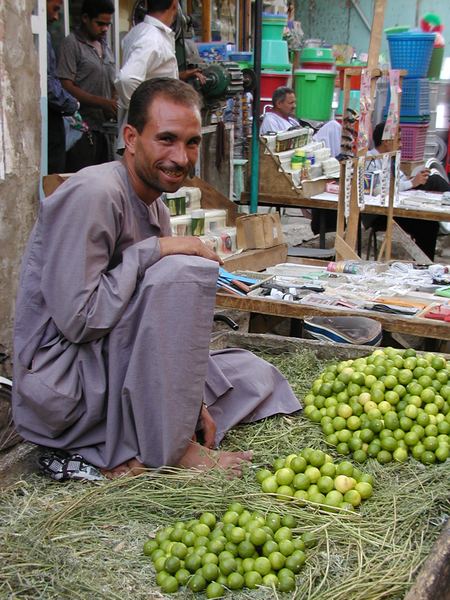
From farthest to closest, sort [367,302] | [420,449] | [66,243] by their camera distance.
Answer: [367,302]
[420,449]
[66,243]

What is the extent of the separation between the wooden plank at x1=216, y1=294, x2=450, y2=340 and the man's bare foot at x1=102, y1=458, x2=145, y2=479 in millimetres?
1770

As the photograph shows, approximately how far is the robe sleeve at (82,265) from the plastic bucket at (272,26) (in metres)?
9.71

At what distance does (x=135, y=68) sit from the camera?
5.30 m

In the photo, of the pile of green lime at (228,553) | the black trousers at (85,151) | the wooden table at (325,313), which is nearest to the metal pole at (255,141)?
the black trousers at (85,151)

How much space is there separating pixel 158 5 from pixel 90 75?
88 cm

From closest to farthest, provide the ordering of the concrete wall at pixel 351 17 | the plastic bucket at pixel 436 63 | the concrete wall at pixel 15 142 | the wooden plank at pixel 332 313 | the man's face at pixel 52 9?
the concrete wall at pixel 15 142, the wooden plank at pixel 332 313, the man's face at pixel 52 9, the plastic bucket at pixel 436 63, the concrete wall at pixel 351 17

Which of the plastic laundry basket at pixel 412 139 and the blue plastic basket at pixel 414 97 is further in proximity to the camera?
the blue plastic basket at pixel 414 97

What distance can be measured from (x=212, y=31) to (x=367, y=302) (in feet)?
19.2

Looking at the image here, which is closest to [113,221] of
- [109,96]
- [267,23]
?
[109,96]

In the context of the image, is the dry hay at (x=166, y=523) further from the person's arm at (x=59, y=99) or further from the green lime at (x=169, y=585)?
the person's arm at (x=59, y=99)

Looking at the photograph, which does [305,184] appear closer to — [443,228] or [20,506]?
[443,228]

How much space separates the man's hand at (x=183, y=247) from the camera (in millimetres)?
2746

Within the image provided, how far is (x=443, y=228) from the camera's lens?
8.34 meters

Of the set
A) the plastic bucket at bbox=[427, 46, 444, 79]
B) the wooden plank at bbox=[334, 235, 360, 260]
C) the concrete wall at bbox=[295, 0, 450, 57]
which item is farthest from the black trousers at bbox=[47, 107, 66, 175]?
the concrete wall at bbox=[295, 0, 450, 57]
